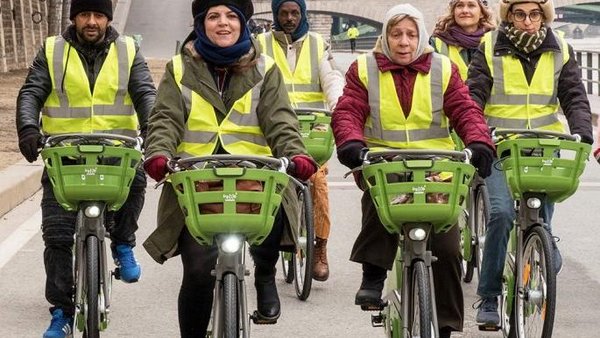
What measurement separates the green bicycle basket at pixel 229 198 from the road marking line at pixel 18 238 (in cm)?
494

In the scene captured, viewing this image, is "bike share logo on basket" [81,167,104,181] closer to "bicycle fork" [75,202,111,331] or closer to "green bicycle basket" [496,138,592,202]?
"bicycle fork" [75,202,111,331]

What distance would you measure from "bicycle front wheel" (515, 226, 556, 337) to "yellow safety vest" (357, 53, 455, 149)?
0.67 metres

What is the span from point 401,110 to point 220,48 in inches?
36.7

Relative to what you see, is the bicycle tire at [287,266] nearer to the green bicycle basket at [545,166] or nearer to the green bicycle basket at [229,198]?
the green bicycle basket at [545,166]

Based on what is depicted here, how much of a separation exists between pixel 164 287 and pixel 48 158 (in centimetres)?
281

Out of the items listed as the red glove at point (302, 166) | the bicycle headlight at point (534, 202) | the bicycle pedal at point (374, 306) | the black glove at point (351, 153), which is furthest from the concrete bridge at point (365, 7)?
the red glove at point (302, 166)

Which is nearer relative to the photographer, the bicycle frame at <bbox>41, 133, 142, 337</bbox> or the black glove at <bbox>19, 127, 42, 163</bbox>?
the bicycle frame at <bbox>41, 133, 142, 337</bbox>

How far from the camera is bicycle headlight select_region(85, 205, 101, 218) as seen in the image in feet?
22.5

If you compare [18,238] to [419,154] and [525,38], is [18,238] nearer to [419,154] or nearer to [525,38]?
[525,38]

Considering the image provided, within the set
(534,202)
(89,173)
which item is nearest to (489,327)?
(534,202)

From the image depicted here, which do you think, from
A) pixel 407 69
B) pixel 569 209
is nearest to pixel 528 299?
pixel 407 69

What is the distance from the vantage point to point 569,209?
13.1 meters

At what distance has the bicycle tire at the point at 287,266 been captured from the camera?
9414 mm

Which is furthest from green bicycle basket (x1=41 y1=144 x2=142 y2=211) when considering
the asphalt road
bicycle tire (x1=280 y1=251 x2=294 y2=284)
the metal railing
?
the metal railing
